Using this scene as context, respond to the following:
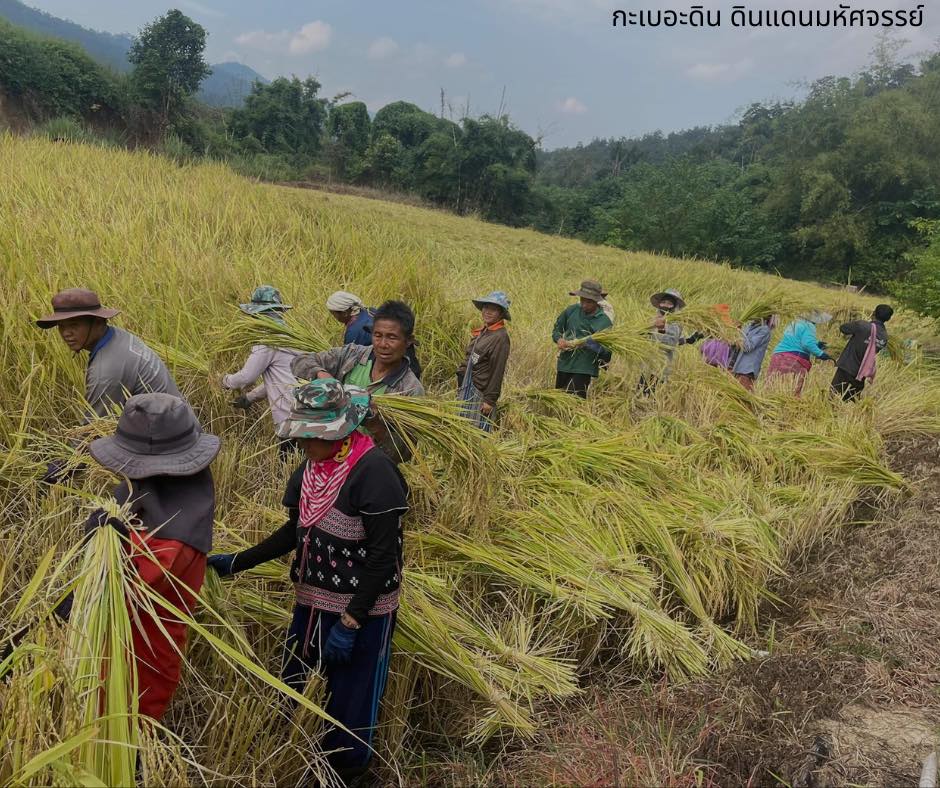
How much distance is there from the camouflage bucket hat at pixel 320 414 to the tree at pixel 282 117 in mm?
26161

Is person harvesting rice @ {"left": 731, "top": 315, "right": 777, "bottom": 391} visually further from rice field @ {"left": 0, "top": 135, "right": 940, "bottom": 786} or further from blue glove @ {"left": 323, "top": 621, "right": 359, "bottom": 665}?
blue glove @ {"left": 323, "top": 621, "right": 359, "bottom": 665}

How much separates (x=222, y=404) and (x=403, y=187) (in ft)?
84.6

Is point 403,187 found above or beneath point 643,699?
above

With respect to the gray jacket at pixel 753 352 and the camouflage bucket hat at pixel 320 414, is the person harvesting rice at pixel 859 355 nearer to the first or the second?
the gray jacket at pixel 753 352

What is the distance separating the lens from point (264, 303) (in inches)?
125

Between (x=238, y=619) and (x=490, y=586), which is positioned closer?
(x=238, y=619)

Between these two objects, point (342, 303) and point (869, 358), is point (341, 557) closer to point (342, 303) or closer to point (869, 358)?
point (342, 303)

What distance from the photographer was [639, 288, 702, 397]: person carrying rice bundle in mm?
4832

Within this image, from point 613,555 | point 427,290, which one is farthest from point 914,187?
point 613,555

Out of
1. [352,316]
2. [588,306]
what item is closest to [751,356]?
[588,306]

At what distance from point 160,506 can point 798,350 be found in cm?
571

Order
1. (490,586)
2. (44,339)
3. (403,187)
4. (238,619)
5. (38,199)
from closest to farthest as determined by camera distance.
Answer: (238,619), (490,586), (44,339), (38,199), (403,187)

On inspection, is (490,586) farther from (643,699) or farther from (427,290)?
(427,290)

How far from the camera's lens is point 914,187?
25.2 metres
